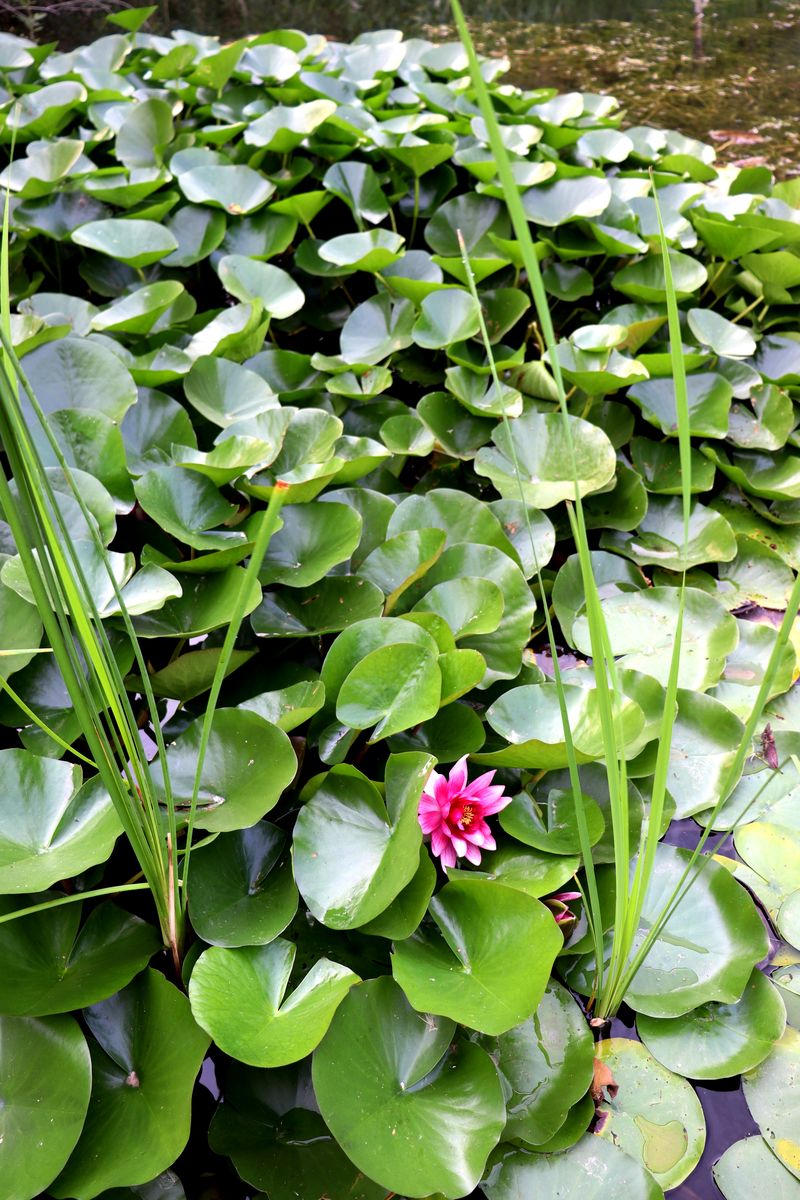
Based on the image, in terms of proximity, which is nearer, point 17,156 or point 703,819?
point 703,819

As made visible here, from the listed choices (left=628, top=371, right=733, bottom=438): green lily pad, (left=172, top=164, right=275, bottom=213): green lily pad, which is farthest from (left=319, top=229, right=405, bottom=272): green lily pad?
(left=628, top=371, right=733, bottom=438): green lily pad

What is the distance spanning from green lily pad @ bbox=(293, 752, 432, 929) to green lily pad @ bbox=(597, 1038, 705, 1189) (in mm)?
319

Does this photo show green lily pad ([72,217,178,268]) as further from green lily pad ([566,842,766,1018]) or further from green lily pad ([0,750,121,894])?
green lily pad ([566,842,766,1018])

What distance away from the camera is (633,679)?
3.55 feet

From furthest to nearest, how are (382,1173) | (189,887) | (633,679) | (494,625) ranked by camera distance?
1. (633,679)
2. (494,625)
3. (189,887)
4. (382,1173)

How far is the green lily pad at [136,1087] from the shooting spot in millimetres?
685

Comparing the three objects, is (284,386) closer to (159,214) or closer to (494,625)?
(159,214)

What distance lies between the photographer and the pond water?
3.76 meters

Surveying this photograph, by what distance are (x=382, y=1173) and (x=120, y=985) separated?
0.88 feet

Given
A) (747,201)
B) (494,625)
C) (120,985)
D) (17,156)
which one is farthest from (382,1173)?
(17,156)

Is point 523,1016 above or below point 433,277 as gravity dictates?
below

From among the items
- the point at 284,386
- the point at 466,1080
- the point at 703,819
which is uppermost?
the point at 284,386

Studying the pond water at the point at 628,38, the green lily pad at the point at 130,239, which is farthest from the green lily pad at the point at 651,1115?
the pond water at the point at 628,38

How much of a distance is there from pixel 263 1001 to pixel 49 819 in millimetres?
262
